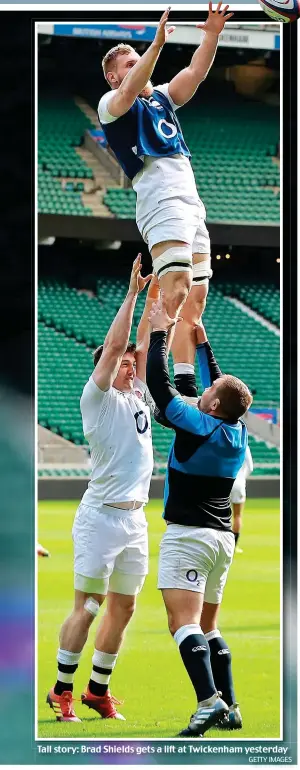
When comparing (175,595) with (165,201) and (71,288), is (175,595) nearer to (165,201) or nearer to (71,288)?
(165,201)

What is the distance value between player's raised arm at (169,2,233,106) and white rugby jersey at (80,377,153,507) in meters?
1.51

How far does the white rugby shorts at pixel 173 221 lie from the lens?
17.3 feet

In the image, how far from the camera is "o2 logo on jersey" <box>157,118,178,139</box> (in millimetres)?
5348

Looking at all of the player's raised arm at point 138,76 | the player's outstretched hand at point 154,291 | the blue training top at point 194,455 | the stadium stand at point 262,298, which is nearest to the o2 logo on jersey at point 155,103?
the player's raised arm at point 138,76

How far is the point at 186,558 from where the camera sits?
5152 millimetres

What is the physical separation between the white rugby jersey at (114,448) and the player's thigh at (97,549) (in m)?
0.10

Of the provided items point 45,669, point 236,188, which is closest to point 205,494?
point 45,669

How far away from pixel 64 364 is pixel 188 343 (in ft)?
41.7

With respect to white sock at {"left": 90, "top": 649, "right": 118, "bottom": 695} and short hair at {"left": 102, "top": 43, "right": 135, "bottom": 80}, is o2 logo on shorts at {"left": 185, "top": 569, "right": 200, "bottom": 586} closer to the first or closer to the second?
white sock at {"left": 90, "top": 649, "right": 118, "bottom": 695}

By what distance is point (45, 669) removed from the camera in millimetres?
6578

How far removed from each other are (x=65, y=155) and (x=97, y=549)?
12.2 metres

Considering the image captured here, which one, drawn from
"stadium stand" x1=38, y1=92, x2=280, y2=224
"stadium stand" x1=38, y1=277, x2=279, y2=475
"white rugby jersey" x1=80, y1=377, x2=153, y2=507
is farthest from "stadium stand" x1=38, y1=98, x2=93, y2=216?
"white rugby jersey" x1=80, y1=377, x2=153, y2=507

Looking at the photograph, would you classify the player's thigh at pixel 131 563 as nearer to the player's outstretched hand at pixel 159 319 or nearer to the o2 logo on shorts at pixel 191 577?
the o2 logo on shorts at pixel 191 577

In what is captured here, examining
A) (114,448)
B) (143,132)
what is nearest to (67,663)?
(114,448)
